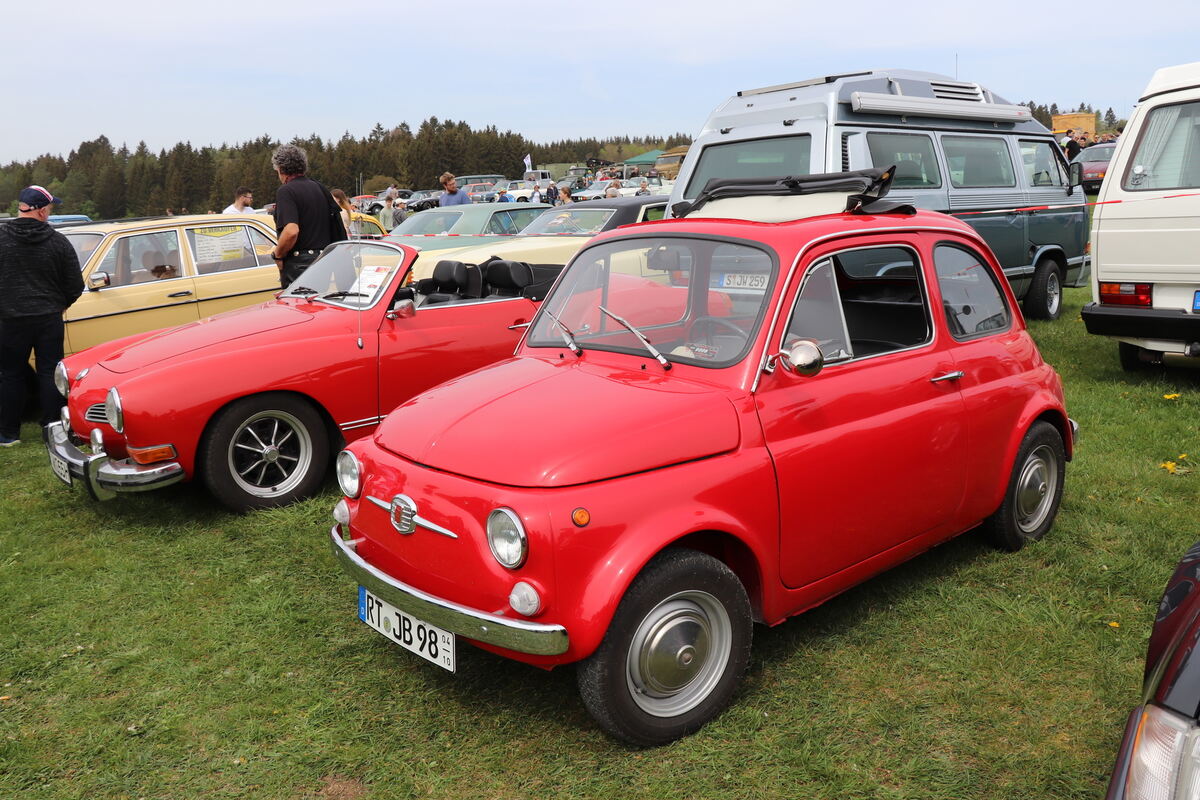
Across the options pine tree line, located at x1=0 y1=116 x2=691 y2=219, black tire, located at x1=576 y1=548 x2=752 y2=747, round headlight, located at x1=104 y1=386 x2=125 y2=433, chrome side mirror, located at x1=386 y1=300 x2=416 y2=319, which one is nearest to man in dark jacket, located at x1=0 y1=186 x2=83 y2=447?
round headlight, located at x1=104 y1=386 x2=125 y2=433

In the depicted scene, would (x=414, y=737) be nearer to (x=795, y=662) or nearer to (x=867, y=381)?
(x=795, y=662)

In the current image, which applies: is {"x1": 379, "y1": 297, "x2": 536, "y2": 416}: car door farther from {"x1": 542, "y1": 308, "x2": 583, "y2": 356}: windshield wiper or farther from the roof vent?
the roof vent

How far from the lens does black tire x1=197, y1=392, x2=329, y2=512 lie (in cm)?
545

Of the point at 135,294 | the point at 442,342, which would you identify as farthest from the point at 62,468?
the point at 135,294

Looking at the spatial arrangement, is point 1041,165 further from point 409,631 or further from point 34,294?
point 34,294

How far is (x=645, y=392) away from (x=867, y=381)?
0.98 m

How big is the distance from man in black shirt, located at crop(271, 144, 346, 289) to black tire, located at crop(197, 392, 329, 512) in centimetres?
244

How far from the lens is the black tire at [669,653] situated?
303 centimetres

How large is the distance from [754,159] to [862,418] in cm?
541

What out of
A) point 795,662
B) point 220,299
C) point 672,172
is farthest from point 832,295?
point 672,172

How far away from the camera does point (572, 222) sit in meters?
10.9

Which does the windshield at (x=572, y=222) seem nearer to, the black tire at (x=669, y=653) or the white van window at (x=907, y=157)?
the white van window at (x=907, y=157)

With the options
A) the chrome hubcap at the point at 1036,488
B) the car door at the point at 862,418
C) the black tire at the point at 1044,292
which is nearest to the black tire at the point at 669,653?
the car door at the point at 862,418

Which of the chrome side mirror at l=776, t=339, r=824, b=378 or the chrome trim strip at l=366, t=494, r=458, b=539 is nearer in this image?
the chrome trim strip at l=366, t=494, r=458, b=539
